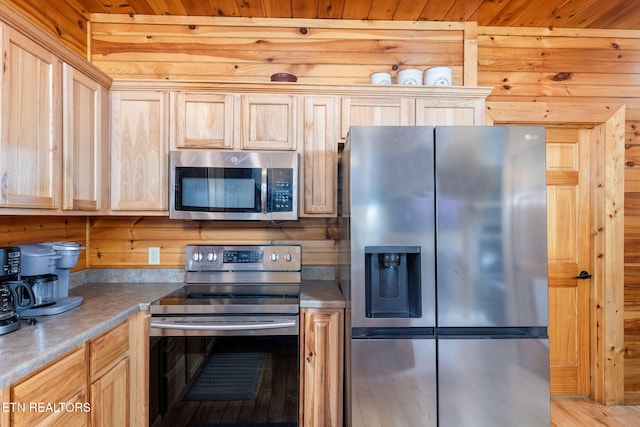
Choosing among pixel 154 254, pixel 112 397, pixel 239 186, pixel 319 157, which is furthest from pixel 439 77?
pixel 112 397

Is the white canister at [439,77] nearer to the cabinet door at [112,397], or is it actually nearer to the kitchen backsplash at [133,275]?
the kitchen backsplash at [133,275]

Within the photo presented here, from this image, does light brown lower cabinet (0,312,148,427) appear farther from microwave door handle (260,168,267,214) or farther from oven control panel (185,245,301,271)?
microwave door handle (260,168,267,214)

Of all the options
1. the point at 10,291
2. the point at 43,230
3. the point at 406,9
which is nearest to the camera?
the point at 10,291

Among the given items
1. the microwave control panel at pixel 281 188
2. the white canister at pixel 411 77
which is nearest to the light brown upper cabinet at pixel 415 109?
the white canister at pixel 411 77

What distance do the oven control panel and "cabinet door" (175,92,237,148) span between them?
0.67 meters

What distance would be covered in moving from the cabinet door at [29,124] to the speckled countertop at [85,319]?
51 cm

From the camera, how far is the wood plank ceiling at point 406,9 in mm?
2094

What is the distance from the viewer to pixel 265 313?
1694mm

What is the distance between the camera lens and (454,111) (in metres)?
2.02

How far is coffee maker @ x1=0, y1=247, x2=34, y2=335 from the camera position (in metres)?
1.24

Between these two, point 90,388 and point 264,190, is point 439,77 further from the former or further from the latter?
point 90,388

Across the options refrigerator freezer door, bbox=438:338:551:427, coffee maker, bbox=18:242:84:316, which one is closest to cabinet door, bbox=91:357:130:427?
coffee maker, bbox=18:242:84:316

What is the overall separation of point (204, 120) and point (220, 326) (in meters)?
1.19

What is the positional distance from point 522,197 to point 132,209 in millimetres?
2101
